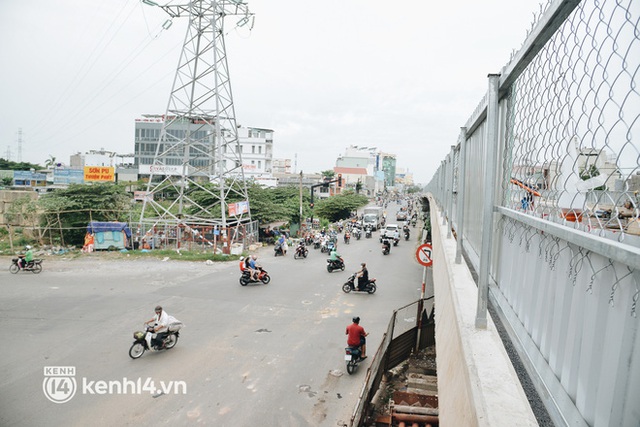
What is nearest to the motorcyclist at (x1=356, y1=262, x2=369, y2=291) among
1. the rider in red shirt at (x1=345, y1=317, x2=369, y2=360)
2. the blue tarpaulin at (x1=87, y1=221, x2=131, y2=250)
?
the rider in red shirt at (x1=345, y1=317, x2=369, y2=360)

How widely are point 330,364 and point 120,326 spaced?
193 inches

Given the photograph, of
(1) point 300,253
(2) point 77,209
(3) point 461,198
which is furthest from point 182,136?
(3) point 461,198

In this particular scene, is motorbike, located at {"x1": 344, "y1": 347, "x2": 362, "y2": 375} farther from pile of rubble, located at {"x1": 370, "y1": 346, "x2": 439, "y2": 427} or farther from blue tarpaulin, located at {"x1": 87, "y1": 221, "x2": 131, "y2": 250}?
blue tarpaulin, located at {"x1": 87, "y1": 221, "x2": 131, "y2": 250}

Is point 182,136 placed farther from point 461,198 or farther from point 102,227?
point 461,198

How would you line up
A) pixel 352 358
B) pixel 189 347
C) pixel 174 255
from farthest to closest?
pixel 174 255, pixel 189 347, pixel 352 358

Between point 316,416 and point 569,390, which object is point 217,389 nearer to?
point 316,416

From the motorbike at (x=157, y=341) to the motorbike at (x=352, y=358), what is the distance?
3385 millimetres

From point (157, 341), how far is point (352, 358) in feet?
Answer: 11.9

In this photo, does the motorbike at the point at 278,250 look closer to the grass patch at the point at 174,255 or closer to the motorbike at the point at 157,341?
the grass patch at the point at 174,255

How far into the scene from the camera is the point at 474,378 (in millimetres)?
1729

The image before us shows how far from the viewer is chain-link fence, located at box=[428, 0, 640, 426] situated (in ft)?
3.47

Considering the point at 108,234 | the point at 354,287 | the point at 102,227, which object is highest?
the point at 102,227

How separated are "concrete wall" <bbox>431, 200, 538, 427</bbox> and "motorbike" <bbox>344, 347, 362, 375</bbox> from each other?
162 inches
